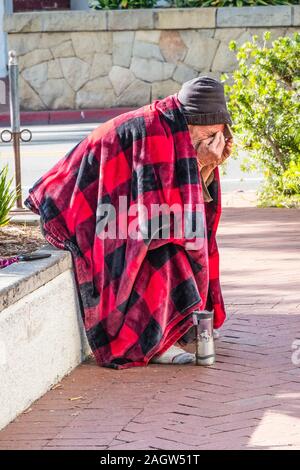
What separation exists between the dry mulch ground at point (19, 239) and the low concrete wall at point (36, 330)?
2.37ft

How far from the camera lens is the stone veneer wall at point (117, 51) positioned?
17.7m

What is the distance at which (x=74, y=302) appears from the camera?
520 cm

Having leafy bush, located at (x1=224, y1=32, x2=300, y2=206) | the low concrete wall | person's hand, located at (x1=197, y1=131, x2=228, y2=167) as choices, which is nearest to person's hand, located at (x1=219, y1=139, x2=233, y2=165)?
person's hand, located at (x1=197, y1=131, x2=228, y2=167)

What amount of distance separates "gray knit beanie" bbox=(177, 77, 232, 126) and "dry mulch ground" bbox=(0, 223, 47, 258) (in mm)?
1165

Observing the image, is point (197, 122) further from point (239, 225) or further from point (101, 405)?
point (239, 225)

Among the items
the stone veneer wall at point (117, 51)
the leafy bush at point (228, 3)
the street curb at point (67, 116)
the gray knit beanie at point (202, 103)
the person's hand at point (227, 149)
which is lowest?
the street curb at point (67, 116)

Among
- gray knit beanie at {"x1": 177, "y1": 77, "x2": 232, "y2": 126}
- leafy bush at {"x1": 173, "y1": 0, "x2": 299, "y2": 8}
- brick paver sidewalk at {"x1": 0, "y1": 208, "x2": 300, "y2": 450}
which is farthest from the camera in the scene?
leafy bush at {"x1": 173, "y1": 0, "x2": 299, "y2": 8}

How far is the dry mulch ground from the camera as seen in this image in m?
6.02

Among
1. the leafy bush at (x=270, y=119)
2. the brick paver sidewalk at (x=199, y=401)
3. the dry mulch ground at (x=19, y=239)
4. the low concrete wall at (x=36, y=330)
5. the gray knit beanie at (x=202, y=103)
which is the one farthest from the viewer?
the leafy bush at (x=270, y=119)

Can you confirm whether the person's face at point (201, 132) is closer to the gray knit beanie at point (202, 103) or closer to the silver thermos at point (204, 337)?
the gray knit beanie at point (202, 103)

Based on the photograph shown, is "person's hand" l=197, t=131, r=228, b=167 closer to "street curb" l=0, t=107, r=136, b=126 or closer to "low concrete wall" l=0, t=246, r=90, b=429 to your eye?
"low concrete wall" l=0, t=246, r=90, b=429

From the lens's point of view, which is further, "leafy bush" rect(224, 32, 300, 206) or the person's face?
"leafy bush" rect(224, 32, 300, 206)

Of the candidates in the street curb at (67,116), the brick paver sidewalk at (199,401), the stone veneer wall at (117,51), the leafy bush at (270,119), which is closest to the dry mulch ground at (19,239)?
the brick paver sidewalk at (199,401)

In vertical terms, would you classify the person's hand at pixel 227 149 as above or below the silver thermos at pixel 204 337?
above
